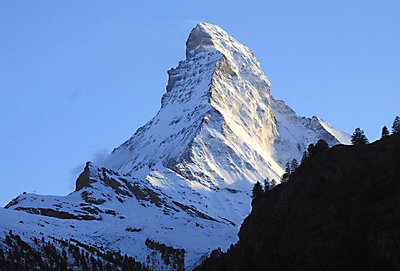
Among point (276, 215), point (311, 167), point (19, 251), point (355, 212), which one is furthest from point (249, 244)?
point (19, 251)

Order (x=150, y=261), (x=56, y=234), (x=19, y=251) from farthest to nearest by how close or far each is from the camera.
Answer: (x=56, y=234)
(x=150, y=261)
(x=19, y=251)

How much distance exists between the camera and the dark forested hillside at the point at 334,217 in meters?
78.4

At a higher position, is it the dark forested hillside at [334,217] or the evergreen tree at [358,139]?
the evergreen tree at [358,139]

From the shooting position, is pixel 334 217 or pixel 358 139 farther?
pixel 358 139

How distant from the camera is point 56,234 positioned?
19812 centimetres

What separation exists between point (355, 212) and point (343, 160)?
14.5 m

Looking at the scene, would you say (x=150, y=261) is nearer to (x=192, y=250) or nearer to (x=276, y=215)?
(x=192, y=250)

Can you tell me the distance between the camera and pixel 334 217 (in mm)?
87062

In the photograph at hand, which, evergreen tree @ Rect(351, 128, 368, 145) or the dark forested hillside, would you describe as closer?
the dark forested hillside

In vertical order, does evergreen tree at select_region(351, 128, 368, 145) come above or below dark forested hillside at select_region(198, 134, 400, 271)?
above

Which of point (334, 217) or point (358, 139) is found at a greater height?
point (358, 139)

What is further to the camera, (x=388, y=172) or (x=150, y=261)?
(x=150, y=261)

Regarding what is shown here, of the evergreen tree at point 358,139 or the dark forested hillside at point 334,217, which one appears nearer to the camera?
the dark forested hillside at point 334,217

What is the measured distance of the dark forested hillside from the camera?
257 ft
